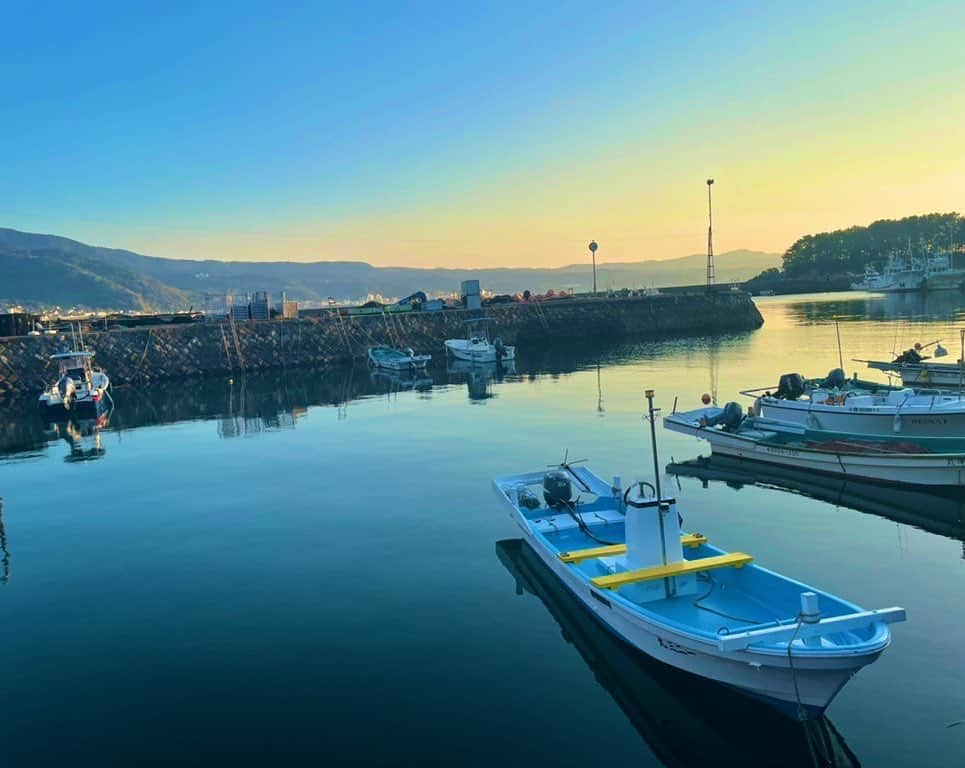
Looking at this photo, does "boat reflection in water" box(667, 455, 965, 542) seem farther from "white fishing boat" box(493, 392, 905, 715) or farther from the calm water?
"white fishing boat" box(493, 392, 905, 715)

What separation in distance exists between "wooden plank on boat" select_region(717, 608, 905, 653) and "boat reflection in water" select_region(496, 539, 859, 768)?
146cm

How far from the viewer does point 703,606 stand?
12375 millimetres

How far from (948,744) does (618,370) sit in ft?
159

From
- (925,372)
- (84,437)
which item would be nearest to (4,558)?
(84,437)

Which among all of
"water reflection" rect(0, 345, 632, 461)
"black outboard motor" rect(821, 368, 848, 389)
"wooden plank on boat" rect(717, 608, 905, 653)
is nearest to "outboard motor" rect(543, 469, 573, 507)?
"wooden plank on boat" rect(717, 608, 905, 653)

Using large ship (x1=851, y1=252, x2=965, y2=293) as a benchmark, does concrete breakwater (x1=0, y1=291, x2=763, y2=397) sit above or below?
below

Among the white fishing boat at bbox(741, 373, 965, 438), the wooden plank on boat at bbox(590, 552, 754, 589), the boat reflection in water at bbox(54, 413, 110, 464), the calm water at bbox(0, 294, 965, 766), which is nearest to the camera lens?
the calm water at bbox(0, 294, 965, 766)

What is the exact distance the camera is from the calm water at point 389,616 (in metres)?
10.3

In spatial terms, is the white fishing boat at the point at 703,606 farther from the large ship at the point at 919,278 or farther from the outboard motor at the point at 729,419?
the large ship at the point at 919,278

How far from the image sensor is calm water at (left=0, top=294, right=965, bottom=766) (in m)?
10.3

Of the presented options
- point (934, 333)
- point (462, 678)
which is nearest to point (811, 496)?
point (462, 678)

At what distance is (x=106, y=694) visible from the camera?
12.1 meters

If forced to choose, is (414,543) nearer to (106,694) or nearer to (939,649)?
(106,694)

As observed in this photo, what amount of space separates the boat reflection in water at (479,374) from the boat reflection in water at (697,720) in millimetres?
33902
